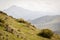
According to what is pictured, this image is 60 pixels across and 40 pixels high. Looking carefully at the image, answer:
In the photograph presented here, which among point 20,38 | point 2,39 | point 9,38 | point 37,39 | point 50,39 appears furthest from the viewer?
point 50,39

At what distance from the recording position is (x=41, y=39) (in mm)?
28234

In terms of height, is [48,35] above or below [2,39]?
above

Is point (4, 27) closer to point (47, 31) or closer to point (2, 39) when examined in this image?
point (2, 39)

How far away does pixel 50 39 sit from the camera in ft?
95.8

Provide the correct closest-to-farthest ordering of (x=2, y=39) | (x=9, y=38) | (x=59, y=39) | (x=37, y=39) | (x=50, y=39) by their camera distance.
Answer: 1. (x=2, y=39)
2. (x=9, y=38)
3. (x=37, y=39)
4. (x=50, y=39)
5. (x=59, y=39)

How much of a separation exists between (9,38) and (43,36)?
1140cm

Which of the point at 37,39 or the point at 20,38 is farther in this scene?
the point at 37,39

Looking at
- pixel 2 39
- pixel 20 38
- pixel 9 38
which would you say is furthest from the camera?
pixel 20 38

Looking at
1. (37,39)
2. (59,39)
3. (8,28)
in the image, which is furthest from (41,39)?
(8,28)

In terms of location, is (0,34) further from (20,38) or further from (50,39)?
(50,39)

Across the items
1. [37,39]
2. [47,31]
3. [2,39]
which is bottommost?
[2,39]

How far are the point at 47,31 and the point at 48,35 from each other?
4.00 ft

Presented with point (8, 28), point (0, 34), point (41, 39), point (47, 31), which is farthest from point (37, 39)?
point (0, 34)

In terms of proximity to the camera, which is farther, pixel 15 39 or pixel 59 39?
pixel 59 39
